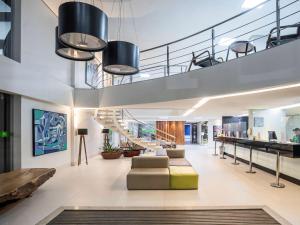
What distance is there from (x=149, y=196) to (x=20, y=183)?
2.36 meters

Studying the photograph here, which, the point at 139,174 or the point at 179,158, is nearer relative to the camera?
the point at 139,174

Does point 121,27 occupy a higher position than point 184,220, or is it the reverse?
point 121,27

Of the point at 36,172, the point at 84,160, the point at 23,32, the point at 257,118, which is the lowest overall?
the point at 84,160

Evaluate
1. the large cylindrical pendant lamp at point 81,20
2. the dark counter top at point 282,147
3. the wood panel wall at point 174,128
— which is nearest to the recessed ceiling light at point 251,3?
the dark counter top at point 282,147

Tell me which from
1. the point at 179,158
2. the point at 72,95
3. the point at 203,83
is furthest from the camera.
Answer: the point at 72,95

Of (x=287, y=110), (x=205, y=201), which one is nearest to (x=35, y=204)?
(x=205, y=201)

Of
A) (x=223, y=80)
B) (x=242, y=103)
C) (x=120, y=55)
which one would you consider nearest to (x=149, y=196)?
(x=120, y=55)

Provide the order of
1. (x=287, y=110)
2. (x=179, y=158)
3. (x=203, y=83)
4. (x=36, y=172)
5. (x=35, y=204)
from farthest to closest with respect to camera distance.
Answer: (x=287, y=110) → (x=179, y=158) → (x=203, y=83) → (x=36, y=172) → (x=35, y=204)

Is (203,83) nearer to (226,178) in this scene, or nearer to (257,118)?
(226,178)

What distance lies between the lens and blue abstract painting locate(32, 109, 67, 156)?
6.02 meters

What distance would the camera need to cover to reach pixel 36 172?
4699 millimetres

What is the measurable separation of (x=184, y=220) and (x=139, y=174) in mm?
1759

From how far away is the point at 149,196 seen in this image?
4.47m

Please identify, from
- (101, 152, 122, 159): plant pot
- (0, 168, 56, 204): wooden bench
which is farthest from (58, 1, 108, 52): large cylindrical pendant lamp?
(101, 152, 122, 159): plant pot
